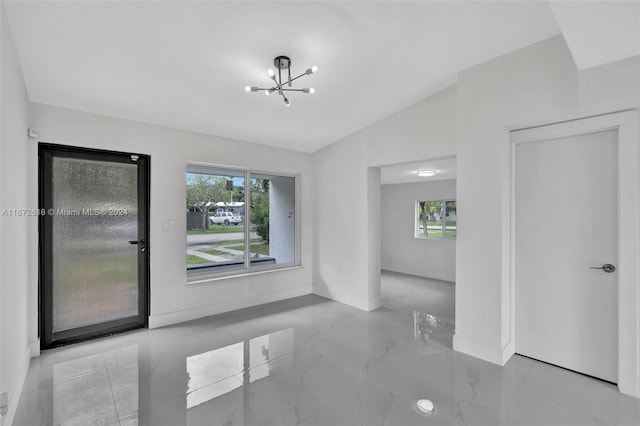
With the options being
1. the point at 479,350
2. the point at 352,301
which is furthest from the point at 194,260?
the point at 479,350

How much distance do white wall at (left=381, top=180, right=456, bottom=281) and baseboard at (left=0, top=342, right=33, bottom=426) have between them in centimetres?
651

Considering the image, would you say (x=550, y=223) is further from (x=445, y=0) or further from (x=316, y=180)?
(x=316, y=180)

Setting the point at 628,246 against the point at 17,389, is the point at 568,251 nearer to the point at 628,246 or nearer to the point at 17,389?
the point at 628,246

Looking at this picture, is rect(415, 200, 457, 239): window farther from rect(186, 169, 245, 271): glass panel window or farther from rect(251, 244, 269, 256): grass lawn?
rect(186, 169, 245, 271): glass panel window

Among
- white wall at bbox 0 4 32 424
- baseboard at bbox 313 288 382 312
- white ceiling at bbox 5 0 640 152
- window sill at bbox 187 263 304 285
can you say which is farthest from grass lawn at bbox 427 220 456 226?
white wall at bbox 0 4 32 424

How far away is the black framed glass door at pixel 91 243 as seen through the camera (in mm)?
3064

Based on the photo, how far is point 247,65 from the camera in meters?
2.70

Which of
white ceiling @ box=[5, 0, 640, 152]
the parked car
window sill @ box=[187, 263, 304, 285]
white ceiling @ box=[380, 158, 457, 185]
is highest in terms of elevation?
white ceiling @ box=[5, 0, 640, 152]

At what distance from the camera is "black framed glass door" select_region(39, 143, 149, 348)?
3.06 metres

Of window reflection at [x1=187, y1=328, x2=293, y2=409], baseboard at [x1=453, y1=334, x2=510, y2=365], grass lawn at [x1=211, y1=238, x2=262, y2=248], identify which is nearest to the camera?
window reflection at [x1=187, y1=328, x2=293, y2=409]

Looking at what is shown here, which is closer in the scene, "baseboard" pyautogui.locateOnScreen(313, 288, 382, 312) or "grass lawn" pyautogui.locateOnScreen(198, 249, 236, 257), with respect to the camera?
"grass lawn" pyautogui.locateOnScreen(198, 249, 236, 257)

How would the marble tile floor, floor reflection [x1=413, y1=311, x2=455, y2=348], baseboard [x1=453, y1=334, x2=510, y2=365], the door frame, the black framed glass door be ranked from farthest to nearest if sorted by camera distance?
1. floor reflection [x1=413, y1=311, x2=455, y2=348]
2. the black framed glass door
3. baseboard [x1=453, y1=334, x2=510, y2=365]
4. the door frame
5. the marble tile floor

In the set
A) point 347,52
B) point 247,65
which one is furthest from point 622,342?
point 247,65

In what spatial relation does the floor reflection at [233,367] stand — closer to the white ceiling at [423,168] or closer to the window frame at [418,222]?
the white ceiling at [423,168]
